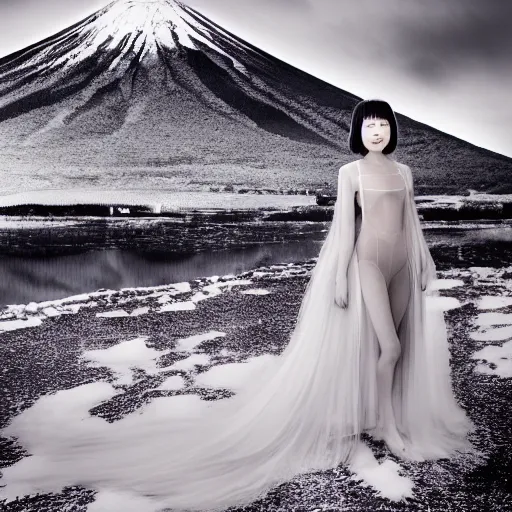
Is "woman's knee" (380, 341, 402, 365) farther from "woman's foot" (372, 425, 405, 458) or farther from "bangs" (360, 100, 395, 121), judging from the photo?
"bangs" (360, 100, 395, 121)

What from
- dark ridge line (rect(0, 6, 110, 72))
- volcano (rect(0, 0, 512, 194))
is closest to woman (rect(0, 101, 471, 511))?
volcano (rect(0, 0, 512, 194))

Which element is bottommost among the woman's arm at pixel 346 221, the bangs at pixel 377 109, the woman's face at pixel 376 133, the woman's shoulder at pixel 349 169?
the woman's arm at pixel 346 221

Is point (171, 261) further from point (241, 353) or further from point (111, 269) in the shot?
point (241, 353)

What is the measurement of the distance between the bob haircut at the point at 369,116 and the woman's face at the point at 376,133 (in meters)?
0.01

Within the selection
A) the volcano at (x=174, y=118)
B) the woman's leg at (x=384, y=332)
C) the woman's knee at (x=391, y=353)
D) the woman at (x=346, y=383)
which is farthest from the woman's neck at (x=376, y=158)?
the volcano at (x=174, y=118)

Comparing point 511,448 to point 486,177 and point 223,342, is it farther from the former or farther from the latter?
point 486,177

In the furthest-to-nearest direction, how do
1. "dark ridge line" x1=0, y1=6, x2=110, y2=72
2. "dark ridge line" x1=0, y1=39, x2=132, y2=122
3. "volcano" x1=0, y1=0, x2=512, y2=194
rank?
"dark ridge line" x1=0, y1=6, x2=110, y2=72 → "dark ridge line" x1=0, y1=39, x2=132, y2=122 → "volcano" x1=0, y1=0, x2=512, y2=194

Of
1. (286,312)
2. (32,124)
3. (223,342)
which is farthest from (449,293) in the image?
(32,124)

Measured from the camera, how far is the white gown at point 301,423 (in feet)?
4.05

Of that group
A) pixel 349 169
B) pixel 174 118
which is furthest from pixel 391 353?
pixel 174 118

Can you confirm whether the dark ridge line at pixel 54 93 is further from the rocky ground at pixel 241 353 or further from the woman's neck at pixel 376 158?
the woman's neck at pixel 376 158

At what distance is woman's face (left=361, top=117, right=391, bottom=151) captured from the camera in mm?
1358

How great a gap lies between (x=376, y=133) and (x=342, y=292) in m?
0.37

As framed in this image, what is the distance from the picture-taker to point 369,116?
1365 millimetres
